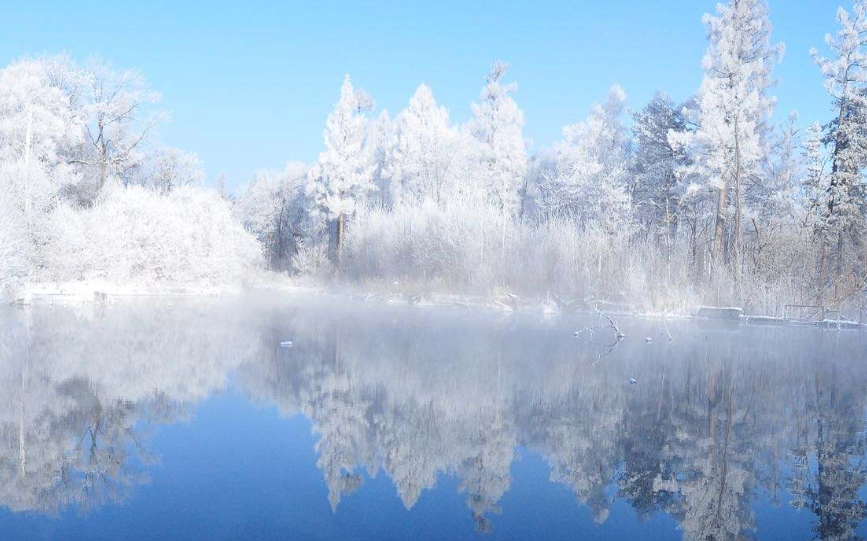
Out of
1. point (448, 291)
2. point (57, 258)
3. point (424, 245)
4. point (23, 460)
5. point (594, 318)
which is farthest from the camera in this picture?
point (424, 245)

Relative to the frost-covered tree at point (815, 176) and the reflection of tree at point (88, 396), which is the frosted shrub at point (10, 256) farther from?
the frost-covered tree at point (815, 176)

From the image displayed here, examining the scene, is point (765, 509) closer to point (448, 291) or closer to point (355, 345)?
point (355, 345)

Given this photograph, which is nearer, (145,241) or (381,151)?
(145,241)

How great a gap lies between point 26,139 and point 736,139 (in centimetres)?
2823

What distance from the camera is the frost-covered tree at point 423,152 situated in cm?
3697

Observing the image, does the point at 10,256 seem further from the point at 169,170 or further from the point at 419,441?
the point at 169,170

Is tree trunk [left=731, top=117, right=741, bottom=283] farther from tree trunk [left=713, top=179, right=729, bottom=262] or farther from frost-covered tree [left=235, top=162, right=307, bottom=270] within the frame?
frost-covered tree [left=235, top=162, right=307, bottom=270]

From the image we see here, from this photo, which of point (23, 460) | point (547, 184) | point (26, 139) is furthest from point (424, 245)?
point (23, 460)

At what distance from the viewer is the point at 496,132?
35.5 metres

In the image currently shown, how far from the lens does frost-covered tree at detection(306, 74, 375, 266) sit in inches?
1367

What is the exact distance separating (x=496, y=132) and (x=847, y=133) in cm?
1751

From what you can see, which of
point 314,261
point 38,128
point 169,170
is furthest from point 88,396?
point 169,170

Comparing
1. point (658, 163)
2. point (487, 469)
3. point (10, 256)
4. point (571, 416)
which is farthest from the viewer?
point (658, 163)

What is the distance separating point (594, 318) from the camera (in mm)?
19797
